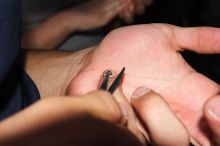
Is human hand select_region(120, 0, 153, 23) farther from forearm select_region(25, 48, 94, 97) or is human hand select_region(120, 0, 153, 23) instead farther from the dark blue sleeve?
the dark blue sleeve

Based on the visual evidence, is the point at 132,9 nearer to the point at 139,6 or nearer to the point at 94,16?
the point at 139,6

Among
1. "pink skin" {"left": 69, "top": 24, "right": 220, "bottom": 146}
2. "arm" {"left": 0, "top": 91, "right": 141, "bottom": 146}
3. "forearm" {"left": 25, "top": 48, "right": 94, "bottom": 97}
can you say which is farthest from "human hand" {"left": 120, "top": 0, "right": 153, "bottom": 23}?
"arm" {"left": 0, "top": 91, "right": 141, "bottom": 146}

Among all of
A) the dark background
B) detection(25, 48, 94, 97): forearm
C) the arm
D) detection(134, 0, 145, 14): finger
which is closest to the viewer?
the arm

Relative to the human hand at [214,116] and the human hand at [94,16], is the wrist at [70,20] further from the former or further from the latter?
the human hand at [214,116]

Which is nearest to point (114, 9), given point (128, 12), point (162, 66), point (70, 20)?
point (128, 12)

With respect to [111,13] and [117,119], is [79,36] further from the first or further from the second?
[117,119]

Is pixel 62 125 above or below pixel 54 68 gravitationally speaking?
above
